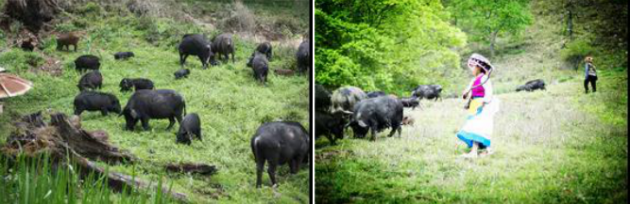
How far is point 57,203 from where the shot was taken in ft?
11.6

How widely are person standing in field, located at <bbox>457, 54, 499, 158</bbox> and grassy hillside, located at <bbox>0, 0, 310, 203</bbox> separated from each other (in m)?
1.06

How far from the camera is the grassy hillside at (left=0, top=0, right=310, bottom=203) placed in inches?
170

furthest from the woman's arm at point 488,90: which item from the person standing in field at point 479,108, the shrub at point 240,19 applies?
the shrub at point 240,19

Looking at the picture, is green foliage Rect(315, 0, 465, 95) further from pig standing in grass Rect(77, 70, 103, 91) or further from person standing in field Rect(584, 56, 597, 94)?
pig standing in grass Rect(77, 70, 103, 91)

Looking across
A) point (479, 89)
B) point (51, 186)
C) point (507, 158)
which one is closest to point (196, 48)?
point (51, 186)

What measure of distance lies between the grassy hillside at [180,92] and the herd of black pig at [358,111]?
153 mm

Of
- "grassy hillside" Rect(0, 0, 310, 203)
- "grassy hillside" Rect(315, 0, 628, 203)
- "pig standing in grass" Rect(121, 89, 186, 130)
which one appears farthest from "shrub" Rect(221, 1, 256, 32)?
"grassy hillside" Rect(315, 0, 628, 203)

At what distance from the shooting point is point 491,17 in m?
4.68

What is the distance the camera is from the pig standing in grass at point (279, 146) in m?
4.75

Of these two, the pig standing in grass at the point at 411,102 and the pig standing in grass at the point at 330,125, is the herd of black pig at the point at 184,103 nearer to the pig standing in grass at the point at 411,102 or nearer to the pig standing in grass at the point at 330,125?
the pig standing in grass at the point at 330,125

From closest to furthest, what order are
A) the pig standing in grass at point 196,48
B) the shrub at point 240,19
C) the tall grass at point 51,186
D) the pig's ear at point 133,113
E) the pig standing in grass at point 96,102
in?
the tall grass at point 51,186, the pig standing in grass at point 96,102, the pig's ear at point 133,113, the pig standing in grass at point 196,48, the shrub at point 240,19

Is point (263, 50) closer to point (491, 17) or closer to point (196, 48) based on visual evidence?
point (196, 48)

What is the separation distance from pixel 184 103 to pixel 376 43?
134 cm

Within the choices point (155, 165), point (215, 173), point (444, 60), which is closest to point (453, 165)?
point (444, 60)
